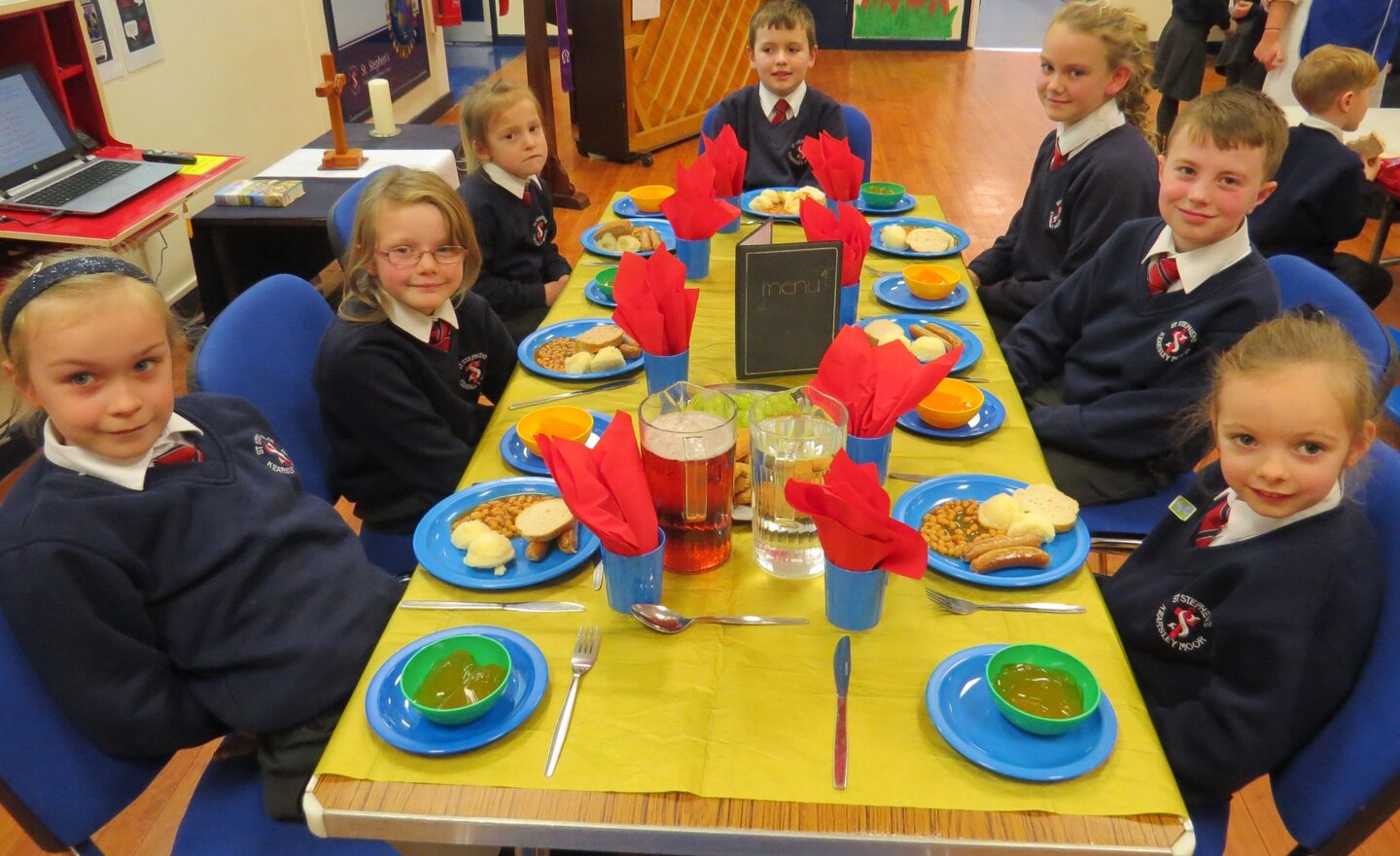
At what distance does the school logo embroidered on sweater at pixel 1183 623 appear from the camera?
1233 millimetres

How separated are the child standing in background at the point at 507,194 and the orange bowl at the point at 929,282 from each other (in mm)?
980

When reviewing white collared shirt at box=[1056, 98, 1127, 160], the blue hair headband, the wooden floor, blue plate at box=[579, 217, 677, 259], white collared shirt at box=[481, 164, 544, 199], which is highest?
the blue hair headband

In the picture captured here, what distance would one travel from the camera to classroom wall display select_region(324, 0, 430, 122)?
16.4 ft

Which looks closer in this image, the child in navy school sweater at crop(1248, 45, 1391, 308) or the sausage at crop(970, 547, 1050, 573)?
the sausage at crop(970, 547, 1050, 573)

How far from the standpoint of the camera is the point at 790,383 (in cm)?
177

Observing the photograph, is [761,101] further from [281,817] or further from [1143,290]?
[281,817]

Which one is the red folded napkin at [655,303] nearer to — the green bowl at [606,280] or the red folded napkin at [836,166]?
the green bowl at [606,280]

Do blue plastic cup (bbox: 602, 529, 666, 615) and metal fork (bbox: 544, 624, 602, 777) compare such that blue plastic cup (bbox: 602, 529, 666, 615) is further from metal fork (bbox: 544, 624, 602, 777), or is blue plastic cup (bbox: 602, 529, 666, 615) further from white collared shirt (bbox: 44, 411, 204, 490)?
white collared shirt (bbox: 44, 411, 204, 490)

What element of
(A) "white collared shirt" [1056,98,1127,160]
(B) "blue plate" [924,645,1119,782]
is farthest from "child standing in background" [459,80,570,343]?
(B) "blue plate" [924,645,1119,782]

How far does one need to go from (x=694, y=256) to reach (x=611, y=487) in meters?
1.16

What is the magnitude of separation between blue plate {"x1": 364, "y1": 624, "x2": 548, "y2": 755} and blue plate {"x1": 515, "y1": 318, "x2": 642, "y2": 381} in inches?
28.1

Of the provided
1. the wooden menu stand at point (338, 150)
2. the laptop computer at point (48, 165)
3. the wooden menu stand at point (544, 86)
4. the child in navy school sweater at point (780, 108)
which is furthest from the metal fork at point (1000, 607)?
the wooden menu stand at point (544, 86)

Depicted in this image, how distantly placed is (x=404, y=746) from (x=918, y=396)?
2.59ft

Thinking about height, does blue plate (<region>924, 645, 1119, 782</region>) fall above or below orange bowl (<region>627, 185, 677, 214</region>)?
below
